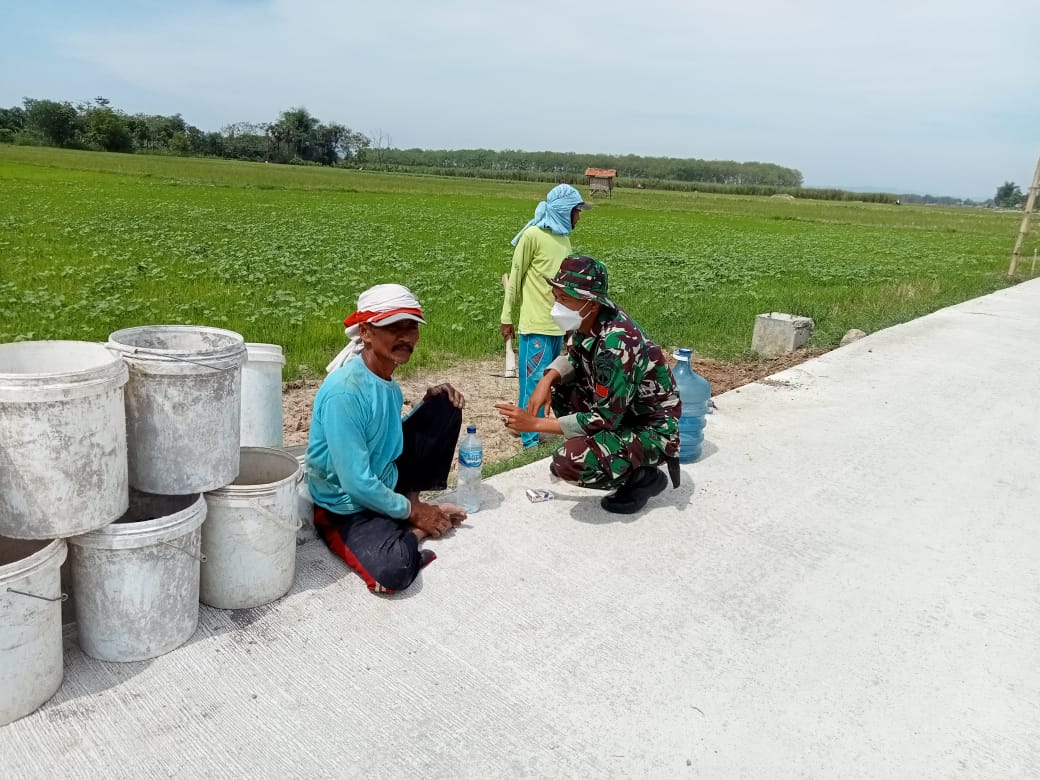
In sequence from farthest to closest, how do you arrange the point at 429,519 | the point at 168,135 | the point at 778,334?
the point at 168,135
the point at 778,334
the point at 429,519

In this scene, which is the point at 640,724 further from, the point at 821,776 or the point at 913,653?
the point at 913,653

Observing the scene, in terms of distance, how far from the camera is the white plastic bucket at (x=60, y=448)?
2207 mm

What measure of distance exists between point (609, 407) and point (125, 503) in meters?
2.26

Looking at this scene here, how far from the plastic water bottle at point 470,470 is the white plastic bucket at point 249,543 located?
3.37 ft

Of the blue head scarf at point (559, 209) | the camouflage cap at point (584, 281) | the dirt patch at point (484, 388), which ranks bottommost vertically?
the dirt patch at point (484, 388)

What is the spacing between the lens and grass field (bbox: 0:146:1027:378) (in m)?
8.87

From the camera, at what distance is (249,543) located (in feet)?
9.51

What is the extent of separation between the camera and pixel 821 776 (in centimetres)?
236

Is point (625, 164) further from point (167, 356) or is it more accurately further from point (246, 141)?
point (167, 356)

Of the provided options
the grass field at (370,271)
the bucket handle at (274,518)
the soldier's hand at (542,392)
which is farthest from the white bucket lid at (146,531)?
the grass field at (370,271)

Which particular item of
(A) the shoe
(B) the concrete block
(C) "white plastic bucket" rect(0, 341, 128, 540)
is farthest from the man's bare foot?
(B) the concrete block

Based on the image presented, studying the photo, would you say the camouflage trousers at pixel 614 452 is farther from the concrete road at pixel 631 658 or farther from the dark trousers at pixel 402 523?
the dark trousers at pixel 402 523

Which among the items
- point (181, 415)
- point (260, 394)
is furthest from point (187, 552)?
point (260, 394)

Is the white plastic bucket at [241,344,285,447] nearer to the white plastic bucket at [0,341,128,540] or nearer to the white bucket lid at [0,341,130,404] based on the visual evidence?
the white bucket lid at [0,341,130,404]
